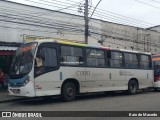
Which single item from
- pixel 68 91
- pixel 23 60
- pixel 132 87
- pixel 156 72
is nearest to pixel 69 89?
pixel 68 91

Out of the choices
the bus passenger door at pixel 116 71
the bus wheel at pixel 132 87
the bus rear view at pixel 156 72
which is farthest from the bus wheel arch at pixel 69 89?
the bus rear view at pixel 156 72

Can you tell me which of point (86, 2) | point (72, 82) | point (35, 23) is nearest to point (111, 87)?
point (72, 82)

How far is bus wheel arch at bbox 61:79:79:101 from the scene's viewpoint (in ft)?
48.9

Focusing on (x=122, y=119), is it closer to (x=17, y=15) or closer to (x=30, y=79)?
(x=30, y=79)

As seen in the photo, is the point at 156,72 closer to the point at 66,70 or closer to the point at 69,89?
the point at 69,89

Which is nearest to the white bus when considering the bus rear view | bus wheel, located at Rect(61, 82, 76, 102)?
bus wheel, located at Rect(61, 82, 76, 102)

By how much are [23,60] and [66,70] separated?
2.07 metres

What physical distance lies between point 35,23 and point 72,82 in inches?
393

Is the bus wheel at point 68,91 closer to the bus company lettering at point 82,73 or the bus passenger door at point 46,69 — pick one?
the bus passenger door at point 46,69

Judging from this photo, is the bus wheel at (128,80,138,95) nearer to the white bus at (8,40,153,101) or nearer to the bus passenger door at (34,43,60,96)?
the white bus at (8,40,153,101)

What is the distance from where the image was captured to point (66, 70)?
593 inches

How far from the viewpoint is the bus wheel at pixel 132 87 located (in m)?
19.6

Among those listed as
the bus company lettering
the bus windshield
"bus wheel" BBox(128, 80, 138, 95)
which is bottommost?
"bus wheel" BBox(128, 80, 138, 95)

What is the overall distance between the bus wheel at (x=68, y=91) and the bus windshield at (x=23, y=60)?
6.77 ft
